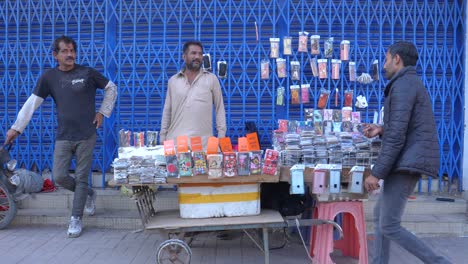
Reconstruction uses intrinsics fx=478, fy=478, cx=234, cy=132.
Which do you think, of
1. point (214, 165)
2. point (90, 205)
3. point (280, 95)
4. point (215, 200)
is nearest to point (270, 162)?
point (214, 165)

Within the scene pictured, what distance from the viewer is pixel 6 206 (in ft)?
16.9

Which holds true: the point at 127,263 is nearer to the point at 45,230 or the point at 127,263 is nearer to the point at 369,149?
the point at 45,230

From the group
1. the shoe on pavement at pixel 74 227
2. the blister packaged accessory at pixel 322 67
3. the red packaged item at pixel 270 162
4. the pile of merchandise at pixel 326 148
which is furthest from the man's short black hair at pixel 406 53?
the shoe on pavement at pixel 74 227

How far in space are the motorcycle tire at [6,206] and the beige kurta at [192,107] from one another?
179 cm

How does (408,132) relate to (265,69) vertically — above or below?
below

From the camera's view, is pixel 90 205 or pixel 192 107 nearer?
pixel 192 107

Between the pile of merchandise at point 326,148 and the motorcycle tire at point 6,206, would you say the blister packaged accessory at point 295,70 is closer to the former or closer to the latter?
the pile of merchandise at point 326,148

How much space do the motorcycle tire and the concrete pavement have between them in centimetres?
12

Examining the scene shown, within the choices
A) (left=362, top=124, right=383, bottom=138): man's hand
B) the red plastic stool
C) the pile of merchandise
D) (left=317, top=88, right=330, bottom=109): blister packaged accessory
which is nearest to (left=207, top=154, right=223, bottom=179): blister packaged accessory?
the pile of merchandise

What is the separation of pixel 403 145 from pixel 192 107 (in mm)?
2060

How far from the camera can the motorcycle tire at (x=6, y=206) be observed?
502 cm

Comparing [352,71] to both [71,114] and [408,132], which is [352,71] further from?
[71,114]

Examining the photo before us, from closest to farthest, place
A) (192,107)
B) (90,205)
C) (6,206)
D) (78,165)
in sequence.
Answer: (192,107), (78,165), (6,206), (90,205)

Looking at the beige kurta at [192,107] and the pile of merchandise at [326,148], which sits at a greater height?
the beige kurta at [192,107]
